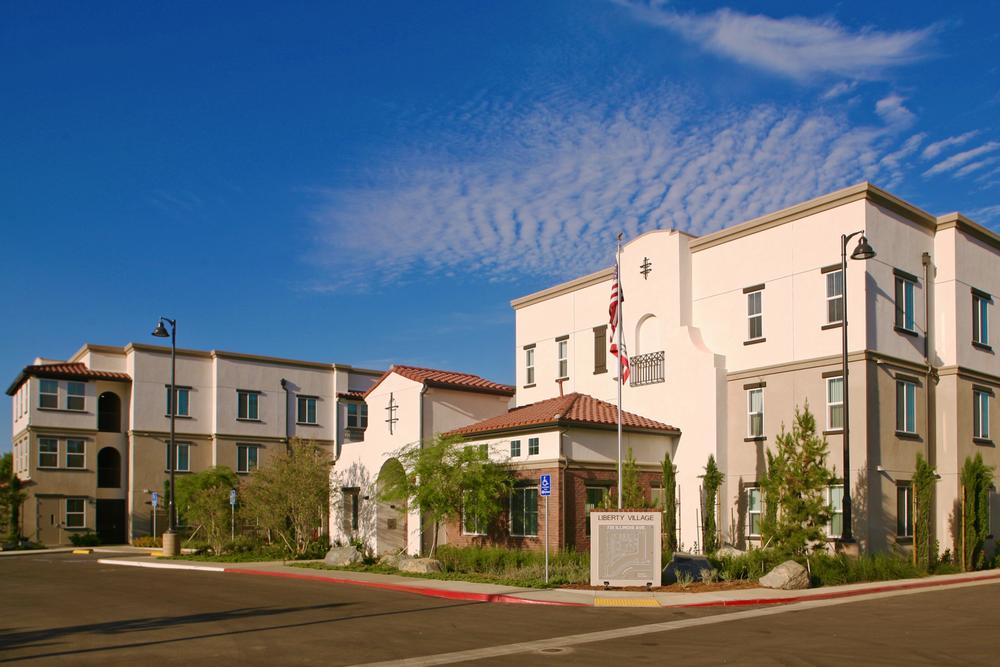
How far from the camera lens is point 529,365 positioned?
39094 millimetres

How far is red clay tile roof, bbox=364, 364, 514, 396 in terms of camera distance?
3362cm

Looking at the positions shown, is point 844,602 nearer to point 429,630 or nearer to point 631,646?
point 631,646

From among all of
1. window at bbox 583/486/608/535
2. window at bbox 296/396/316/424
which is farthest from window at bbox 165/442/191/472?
window at bbox 583/486/608/535

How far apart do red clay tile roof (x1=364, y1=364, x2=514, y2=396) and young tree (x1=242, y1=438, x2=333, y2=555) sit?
4411 millimetres

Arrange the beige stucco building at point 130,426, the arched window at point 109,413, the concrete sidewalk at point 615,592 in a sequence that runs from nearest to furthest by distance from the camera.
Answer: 1. the concrete sidewalk at point 615,592
2. the beige stucco building at point 130,426
3. the arched window at point 109,413

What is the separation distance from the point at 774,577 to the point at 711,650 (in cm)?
974

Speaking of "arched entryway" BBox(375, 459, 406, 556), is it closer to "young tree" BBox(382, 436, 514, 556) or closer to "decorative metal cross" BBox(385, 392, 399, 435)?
"decorative metal cross" BBox(385, 392, 399, 435)

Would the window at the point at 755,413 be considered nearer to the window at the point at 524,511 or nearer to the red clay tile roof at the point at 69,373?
the window at the point at 524,511

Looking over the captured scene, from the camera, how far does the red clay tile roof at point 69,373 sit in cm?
5078

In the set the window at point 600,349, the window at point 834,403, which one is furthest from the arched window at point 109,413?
the window at point 834,403

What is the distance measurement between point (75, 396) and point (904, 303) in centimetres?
4402

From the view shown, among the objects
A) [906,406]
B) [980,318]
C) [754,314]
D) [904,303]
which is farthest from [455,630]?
[980,318]

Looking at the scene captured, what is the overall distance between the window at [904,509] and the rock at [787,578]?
21.9 ft

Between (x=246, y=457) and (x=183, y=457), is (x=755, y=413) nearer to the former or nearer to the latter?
(x=246, y=457)
